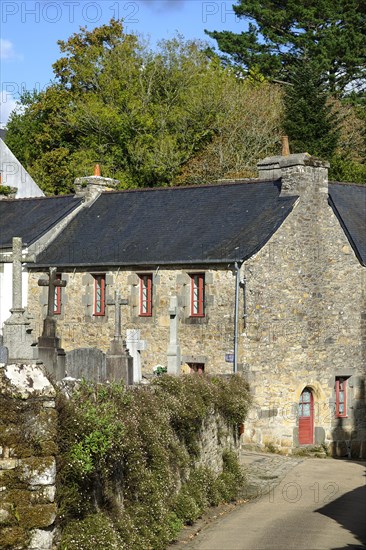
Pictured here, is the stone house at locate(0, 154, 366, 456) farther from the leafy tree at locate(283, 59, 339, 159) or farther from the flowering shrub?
the leafy tree at locate(283, 59, 339, 159)

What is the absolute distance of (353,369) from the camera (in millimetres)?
29203

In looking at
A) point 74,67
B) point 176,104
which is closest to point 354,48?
point 176,104

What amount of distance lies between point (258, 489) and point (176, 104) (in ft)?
96.0

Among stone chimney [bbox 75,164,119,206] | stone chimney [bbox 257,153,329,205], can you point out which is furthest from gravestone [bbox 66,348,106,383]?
stone chimney [bbox 75,164,119,206]

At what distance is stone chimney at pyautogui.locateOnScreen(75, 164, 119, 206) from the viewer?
3356 cm

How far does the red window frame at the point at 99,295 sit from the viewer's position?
2955 cm

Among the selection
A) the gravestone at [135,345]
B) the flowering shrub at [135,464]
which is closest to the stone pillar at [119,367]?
the flowering shrub at [135,464]

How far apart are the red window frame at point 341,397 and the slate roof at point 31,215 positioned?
10.4 m

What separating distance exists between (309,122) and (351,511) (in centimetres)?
2544

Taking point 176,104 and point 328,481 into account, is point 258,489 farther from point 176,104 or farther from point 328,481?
point 176,104

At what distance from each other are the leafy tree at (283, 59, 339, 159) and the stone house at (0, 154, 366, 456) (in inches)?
425

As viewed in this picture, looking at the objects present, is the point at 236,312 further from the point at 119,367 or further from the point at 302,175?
the point at 119,367

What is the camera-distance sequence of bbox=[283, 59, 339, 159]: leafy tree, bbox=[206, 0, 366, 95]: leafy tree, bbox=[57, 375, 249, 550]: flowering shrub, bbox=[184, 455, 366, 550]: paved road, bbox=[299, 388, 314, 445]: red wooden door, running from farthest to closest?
1. bbox=[206, 0, 366, 95]: leafy tree
2. bbox=[283, 59, 339, 159]: leafy tree
3. bbox=[299, 388, 314, 445]: red wooden door
4. bbox=[184, 455, 366, 550]: paved road
5. bbox=[57, 375, 249, 550]: flowering shrub

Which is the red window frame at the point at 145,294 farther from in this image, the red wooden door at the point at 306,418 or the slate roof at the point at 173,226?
the red wooden door at the point at 306,418
